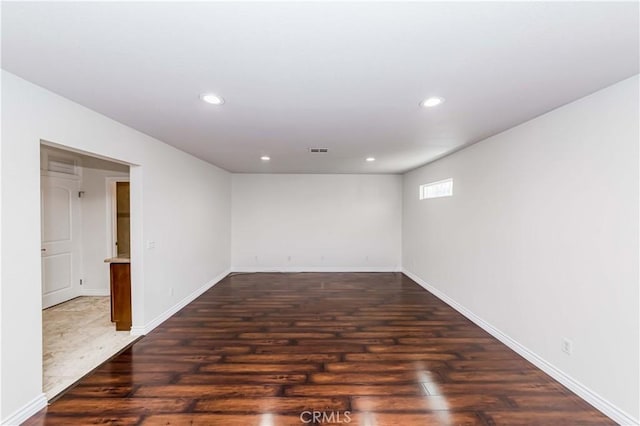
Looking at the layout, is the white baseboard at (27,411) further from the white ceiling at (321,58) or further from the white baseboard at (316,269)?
the white baseboard at (316,269)

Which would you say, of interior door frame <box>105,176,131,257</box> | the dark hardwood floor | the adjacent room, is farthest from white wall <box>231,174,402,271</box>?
the dark hardwood floor

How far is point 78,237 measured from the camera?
15.7 ft

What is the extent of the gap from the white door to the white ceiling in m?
2.78

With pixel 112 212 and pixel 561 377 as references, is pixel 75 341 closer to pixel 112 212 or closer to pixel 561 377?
pixel 112 212

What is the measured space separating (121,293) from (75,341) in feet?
2.07

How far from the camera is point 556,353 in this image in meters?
2.51

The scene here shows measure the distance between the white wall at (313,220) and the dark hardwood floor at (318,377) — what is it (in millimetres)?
2779

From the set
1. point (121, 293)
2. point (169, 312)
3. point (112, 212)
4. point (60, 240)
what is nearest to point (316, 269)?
point (169, 312)

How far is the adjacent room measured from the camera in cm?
147

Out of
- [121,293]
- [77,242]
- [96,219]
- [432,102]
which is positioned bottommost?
[121,293]

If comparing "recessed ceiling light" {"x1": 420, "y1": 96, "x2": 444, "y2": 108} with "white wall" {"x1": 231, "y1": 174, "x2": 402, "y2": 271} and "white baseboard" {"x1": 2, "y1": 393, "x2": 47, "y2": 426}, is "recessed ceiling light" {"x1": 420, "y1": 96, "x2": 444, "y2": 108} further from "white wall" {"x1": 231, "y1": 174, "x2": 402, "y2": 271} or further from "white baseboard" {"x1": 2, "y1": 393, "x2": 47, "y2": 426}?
"white wall" {"x1": 231, "y1": 174, "x2": 402, "y2": 271}

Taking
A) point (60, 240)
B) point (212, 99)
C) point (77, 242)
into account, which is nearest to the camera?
point (212, 99)

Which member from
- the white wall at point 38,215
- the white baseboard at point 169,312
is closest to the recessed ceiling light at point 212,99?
the white wall at point 38,215

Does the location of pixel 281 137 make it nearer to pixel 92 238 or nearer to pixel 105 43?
pixel 105 43
